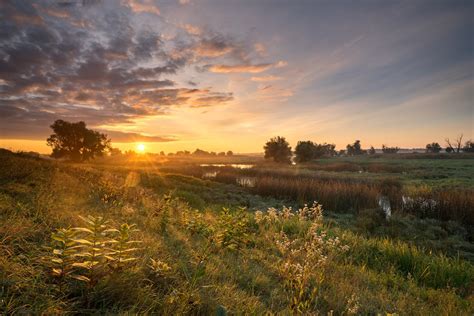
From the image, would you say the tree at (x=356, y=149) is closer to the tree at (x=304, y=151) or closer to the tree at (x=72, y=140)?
the tree at (x=304, y=151)

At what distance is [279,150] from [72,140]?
4750cm

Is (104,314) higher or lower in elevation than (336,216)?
higher

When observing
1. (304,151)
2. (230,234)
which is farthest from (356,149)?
(230,234)

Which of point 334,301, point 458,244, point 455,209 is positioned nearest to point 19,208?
point 334,301

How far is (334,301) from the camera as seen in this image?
12.2 ft

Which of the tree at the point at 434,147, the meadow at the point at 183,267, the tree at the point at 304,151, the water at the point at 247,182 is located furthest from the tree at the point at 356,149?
the meadow at the point at 183,267

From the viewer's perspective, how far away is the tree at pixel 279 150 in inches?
2827

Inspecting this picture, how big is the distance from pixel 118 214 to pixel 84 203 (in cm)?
100

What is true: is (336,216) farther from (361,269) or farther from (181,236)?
(181,236)

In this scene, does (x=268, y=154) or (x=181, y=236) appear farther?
(x=268, y=154)

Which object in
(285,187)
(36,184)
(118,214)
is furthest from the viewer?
(285,187)

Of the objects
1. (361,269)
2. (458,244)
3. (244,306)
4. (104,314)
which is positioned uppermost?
(104,314)

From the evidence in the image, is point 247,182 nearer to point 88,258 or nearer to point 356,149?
point 88,258

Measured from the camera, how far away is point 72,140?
155 feet
